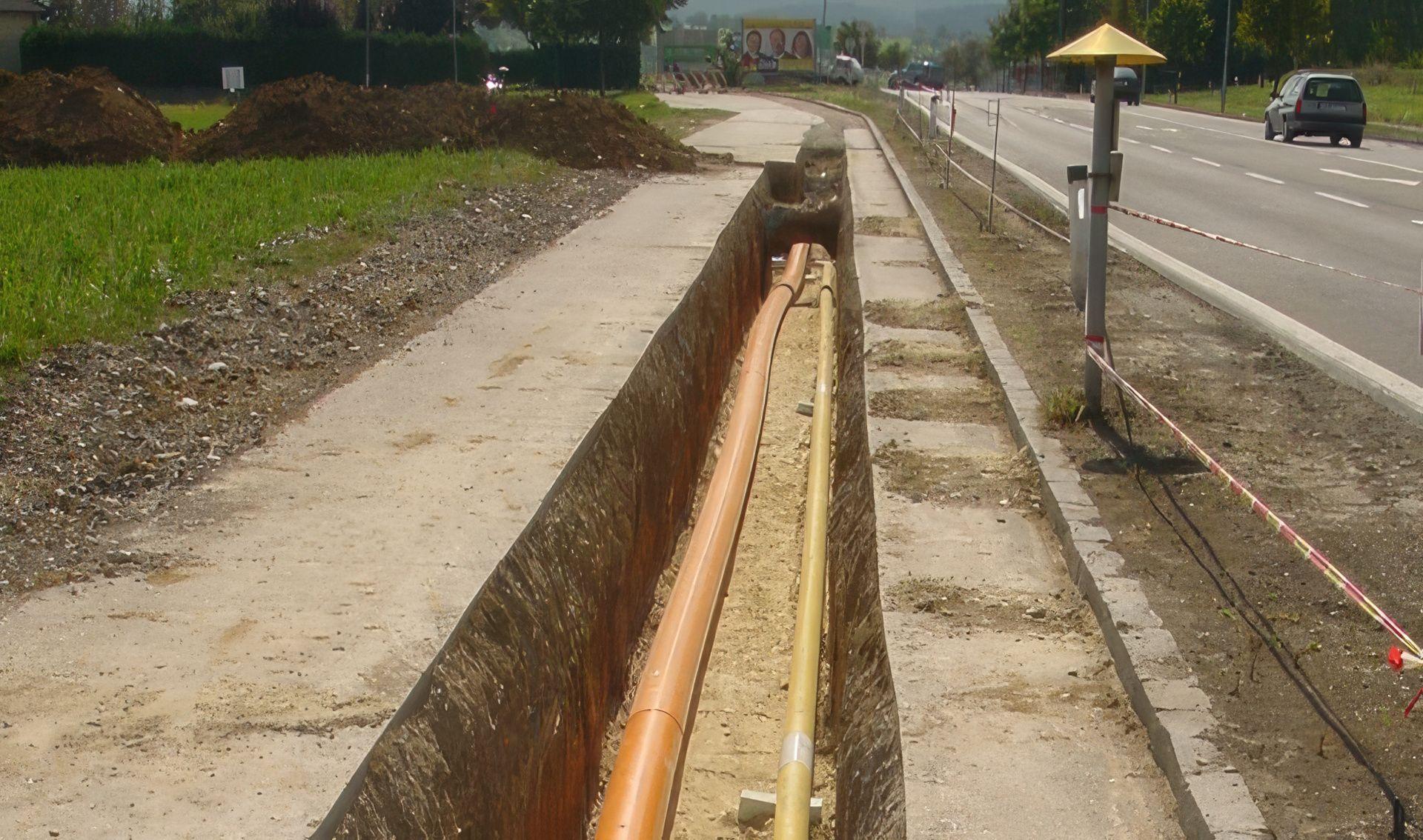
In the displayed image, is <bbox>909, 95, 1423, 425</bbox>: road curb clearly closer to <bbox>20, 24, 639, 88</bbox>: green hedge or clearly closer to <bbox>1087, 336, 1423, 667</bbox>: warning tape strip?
<bbox>1087, 336, 1423, 667</bbox>: warning tape strip

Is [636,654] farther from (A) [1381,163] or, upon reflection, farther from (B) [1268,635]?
(A) [1381,163]

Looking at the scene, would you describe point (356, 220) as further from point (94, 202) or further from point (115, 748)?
point (115, 748)

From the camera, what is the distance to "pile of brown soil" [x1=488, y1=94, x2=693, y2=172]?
→ 21.3 metres

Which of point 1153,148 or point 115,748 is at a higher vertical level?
point 1153,148

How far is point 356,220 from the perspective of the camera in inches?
498

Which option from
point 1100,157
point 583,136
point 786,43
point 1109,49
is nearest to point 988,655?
point 1100,157

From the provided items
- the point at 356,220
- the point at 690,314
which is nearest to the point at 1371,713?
the point at 690,314

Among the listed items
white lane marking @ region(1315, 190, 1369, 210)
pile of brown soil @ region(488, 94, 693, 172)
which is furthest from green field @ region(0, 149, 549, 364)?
white lane marking @ region(1315, 190, 1369, 210)

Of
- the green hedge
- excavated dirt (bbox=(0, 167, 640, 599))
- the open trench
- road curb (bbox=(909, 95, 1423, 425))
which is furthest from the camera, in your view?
the green hedge

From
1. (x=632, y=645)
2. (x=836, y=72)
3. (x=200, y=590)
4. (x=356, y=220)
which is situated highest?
(x=836, y=72)

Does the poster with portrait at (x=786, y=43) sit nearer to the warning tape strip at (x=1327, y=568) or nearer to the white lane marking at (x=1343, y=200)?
the white lane marking at (x=1343, y=200)

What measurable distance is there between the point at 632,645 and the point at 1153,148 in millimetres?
23184

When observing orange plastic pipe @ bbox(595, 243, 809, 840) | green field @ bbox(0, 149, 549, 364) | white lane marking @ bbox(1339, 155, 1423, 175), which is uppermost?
white lane marking @ bbox(1339, 155, 1423, 175)

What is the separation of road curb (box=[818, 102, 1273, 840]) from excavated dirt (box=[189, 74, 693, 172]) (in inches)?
591
